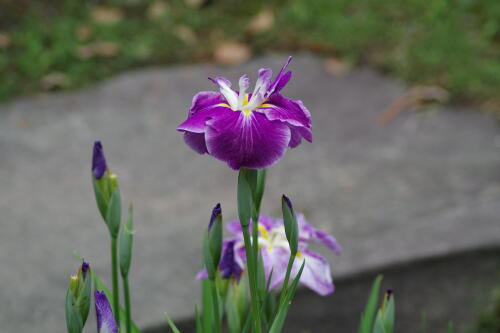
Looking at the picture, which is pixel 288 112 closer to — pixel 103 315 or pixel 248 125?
pixel 248 125

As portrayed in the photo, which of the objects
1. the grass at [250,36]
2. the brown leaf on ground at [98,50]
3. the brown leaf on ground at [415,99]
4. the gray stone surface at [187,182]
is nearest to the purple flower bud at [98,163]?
the gray stone surface at [187,182]

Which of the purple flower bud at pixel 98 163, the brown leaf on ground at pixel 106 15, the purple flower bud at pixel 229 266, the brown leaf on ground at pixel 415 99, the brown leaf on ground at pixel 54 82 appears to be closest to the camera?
the purple flower bud at pixel 98 163

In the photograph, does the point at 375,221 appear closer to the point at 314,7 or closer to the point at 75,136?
the point at 75,136

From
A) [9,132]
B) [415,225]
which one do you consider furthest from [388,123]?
[9,132]

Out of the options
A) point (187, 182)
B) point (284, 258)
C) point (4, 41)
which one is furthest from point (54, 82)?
point (284, 258)

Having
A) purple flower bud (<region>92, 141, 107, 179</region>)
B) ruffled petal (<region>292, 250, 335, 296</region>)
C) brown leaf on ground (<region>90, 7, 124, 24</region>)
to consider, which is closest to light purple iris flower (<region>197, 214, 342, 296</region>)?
ruffled petal (<region>292, 250, 335, 296</region>)

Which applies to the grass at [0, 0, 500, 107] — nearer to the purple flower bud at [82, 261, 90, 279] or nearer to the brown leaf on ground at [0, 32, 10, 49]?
the brown leaf on ground at [0, 32, 10, 49]

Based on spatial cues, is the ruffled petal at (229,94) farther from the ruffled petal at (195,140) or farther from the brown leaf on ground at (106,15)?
the brown leaf on ground at (106,15)
